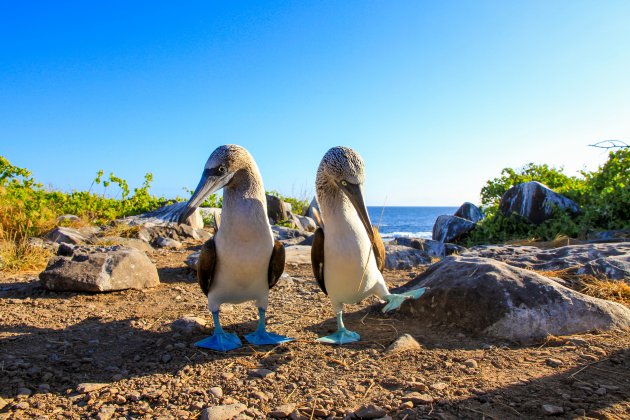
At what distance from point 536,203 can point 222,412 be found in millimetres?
8650

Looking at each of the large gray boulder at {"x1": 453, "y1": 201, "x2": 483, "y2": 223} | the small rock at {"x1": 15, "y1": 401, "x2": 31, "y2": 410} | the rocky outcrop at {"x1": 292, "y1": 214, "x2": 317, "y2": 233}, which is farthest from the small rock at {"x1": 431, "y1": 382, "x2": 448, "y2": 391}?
the large gray boulder at {"x1": 453, "y1": 201, "x2": 483, "y2": 223}

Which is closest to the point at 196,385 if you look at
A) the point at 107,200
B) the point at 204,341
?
the point at 204,341

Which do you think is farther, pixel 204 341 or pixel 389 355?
pixel 204 341

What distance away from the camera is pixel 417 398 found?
221cm

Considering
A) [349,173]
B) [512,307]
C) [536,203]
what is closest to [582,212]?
[536,203]

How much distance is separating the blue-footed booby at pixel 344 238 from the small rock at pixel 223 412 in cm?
106

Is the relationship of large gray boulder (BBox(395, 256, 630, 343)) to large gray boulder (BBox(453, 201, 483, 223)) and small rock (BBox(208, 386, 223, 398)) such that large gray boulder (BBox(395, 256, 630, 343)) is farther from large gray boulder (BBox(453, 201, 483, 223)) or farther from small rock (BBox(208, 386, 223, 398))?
large gray boulder (BBox(453, 201, 483, 223))

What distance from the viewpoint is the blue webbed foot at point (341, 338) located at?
316cm

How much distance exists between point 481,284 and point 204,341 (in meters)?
2.23

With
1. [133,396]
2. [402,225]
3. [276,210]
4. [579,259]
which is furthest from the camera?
[402,225]

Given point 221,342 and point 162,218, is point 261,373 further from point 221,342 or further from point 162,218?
point 162,218

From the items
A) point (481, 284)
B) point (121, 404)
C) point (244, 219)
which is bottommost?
point (121, 404)

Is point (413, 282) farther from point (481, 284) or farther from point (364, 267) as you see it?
point (364, 267)

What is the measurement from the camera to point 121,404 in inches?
90.5
